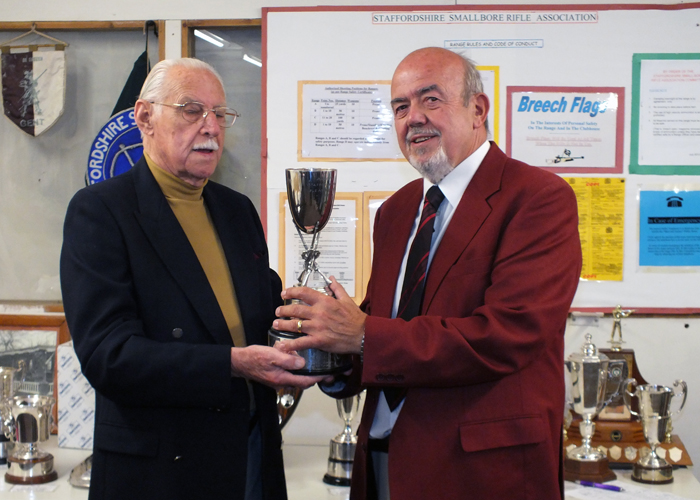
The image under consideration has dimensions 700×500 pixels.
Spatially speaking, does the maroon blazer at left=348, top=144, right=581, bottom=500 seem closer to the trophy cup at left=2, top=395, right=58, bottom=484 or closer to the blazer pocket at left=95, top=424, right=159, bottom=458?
the blazer pocket at left=95, top=424, right=159, bottom=458

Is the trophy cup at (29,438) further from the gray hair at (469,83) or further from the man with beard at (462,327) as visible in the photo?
the gray hair at (469,83)

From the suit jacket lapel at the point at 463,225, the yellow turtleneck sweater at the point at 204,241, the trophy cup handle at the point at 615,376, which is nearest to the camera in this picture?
the suit jacket lapel at the point at 463,225

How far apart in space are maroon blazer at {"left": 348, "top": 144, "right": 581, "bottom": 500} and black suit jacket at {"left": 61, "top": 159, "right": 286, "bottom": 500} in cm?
37

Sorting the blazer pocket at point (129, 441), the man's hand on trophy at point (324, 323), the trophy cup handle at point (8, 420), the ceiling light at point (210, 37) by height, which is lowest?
the trophy cup handle at point (8, 420)

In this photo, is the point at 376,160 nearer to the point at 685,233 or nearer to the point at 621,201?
the point at 621,201

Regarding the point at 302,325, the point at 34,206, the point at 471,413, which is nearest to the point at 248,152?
the point at 34,206

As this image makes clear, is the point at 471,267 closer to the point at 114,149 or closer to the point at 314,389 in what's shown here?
the point at 314,389

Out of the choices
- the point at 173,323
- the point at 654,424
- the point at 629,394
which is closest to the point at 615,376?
the point at 629,394

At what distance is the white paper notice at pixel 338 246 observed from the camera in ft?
9.29

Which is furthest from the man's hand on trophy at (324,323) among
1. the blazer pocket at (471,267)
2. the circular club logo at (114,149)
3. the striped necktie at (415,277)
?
the circular club logo at (114,149)

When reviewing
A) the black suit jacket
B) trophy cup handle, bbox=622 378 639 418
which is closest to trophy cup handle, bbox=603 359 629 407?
trophy cup handle, bbox=622 378 639 418

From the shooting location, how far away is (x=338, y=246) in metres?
2.84

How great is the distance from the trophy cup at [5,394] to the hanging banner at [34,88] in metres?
1.08

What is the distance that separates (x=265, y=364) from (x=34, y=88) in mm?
2061
